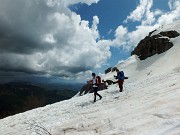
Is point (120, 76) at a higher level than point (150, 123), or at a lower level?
higher

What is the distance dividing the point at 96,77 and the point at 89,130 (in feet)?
44.7

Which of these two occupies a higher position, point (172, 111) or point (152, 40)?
point (152, 40)

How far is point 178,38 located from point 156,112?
233 feet

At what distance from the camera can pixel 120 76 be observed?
28562 mm

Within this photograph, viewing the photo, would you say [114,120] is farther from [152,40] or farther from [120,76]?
[152,40]

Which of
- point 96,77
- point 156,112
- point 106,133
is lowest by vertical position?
point 106,133

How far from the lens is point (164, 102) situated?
13.0 metres

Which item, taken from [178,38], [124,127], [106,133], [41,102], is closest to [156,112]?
[124,127]

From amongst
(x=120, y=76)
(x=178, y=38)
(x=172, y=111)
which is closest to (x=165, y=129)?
(x=172, y=111)

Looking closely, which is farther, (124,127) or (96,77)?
(96,77)

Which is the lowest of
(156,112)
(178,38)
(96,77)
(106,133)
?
(106,133)

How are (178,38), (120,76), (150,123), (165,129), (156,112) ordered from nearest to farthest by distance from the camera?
(165,129), (150,123), (156,112), (120,76), (178,38)

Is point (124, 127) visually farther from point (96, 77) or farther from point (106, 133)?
point (96, 77)

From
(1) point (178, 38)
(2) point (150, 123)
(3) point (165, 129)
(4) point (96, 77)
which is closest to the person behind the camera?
(3) point (165, 129)
